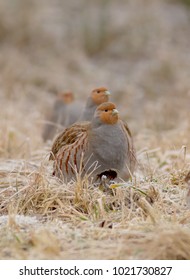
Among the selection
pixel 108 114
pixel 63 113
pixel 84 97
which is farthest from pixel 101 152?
pixel 84 97

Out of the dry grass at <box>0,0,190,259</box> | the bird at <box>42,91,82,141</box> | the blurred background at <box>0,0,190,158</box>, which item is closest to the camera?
the dry grass at <box>0,0,190,259</box>

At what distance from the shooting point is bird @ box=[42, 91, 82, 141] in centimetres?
946

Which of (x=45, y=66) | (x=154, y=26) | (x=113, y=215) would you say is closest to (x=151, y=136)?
(x=113, y=215)

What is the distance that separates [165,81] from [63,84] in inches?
63.3

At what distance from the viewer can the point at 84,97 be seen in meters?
12.5

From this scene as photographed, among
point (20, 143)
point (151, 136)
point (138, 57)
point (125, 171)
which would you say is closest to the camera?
point (125, 171)

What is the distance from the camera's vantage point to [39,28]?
14.5 m

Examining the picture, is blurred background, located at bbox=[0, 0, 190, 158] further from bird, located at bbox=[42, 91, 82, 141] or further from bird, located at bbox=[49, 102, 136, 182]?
bird, located at bbox=[49, 102, 136, 182]

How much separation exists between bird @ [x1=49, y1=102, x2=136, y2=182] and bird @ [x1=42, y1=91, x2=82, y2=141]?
350 centimetres

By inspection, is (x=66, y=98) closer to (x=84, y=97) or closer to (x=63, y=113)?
(x=63, y=113)

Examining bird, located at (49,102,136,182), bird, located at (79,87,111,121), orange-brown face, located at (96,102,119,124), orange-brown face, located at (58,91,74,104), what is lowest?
bird, located at (49,102,136,182)

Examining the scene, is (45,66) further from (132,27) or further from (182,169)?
(182,169)

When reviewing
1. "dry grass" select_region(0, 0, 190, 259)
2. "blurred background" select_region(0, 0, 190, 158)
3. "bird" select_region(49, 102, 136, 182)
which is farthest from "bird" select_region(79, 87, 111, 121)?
"blurred background" select_region(0, 0, 190, 158)

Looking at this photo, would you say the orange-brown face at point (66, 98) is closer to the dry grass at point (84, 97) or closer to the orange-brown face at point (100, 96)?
the dry grass at point (84, 97)
